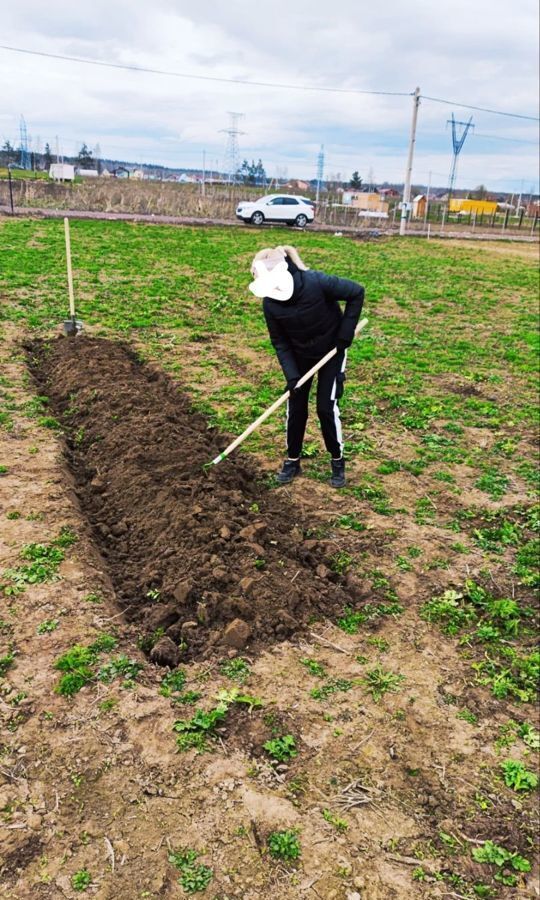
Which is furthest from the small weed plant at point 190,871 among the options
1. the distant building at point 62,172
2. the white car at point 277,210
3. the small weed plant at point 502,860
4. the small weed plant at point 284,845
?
the distant building at point 62,172

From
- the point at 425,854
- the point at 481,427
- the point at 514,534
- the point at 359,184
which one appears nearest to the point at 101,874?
the point at 425,854

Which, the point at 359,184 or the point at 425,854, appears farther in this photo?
the point at 359,184

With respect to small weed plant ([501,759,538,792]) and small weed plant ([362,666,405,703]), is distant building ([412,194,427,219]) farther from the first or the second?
small weed plant ([501,759,538,792])

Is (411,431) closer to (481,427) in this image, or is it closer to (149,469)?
(481,427)

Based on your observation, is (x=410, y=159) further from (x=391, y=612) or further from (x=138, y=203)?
(x=391, y=612)

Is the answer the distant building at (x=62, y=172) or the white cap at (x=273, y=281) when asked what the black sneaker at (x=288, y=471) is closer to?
the white cap at (x=273, y=281)

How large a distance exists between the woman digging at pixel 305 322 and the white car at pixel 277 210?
2488cm

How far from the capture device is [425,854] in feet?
8.93

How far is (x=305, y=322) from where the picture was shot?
5.11 meters

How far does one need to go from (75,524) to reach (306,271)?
255 cm

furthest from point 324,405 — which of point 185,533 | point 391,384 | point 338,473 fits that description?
point 391,384

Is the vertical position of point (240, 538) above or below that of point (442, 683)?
above

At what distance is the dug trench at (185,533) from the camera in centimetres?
388

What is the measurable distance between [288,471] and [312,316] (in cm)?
138
